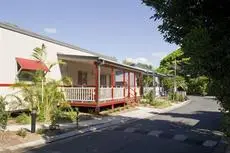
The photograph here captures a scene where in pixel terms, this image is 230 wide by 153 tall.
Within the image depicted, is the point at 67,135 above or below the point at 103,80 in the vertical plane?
below

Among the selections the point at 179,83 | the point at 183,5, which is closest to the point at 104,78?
the point at 179,83

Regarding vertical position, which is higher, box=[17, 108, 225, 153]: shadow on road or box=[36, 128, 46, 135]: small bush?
box=[36, 128, 46, 135]: small bush

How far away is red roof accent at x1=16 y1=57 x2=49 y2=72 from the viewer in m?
18.8

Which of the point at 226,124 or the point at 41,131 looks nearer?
the point at 226,124

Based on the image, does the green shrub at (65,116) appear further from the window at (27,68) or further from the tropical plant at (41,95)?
the window at (27,68)

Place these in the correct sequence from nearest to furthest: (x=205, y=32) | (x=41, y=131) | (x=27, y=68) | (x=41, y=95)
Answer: (x=205, y=32), (x=41, y=131), (x=41, y=95), (x=27, y=68)

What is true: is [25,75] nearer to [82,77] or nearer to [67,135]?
[67,135]

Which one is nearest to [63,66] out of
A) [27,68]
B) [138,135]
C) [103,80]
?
[27,68]

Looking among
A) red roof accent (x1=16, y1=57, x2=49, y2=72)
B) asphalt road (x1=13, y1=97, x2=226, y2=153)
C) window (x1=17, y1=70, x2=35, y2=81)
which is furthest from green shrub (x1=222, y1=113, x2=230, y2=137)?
window (x1=17, y1=70, x2=35, y2=81)

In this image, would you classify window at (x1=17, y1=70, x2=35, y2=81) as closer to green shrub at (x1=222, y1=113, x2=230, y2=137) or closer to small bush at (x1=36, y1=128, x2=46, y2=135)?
small bush at (x1=36, y1=128, x2=46, y2=135)

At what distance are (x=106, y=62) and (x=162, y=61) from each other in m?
44.6

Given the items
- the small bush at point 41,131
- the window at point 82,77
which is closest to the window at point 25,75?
the small bush at point 41,131

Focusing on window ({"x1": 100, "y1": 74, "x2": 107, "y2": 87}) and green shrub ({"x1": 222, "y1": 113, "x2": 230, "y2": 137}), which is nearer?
green shrub ({"x1": 222, "y1": 113, "x2": 230, "y2": 137})

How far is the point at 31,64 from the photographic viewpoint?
19656 mm
